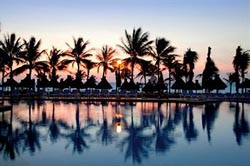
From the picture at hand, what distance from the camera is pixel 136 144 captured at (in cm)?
1131

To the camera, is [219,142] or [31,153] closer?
[31,153]

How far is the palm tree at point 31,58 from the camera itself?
1585 inches

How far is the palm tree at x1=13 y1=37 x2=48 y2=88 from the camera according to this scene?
40.2 m

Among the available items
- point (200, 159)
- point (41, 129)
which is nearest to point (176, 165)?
point (200, 159)

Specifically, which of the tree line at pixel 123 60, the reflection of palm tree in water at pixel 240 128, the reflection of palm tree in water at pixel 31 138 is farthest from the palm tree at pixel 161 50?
the reflection of palm tree in water at pixel 31 138

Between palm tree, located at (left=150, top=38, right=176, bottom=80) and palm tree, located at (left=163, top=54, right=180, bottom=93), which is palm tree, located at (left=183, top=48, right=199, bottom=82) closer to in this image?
palm tree, located at (left=163, top=54, right=180, bottom=93)

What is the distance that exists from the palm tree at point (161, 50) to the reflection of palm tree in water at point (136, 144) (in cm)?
2453

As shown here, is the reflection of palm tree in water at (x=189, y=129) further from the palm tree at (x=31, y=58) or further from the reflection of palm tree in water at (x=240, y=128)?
the palm tree at (x=31, y=58)

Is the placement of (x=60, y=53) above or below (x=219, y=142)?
above

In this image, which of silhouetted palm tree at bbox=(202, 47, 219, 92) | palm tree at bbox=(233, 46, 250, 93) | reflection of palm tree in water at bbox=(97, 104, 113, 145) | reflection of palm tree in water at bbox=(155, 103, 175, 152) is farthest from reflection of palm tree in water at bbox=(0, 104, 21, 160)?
palm tree at bbox=(233, 46, 250, 93)

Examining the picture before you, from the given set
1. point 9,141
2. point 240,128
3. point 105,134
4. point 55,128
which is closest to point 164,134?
point 105,134

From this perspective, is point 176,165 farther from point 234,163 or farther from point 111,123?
point 111,123

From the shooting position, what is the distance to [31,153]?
9.85 m

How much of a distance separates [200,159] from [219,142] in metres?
2.73
